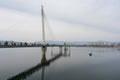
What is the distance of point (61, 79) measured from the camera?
33656 mm

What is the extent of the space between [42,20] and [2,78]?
2703 cm

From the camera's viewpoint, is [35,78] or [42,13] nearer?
[35,78]

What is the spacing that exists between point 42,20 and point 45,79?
25.5m

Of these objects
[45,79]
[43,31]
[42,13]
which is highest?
[42,13]

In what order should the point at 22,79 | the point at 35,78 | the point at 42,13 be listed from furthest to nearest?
the point at 42,13 < the point at 35,78 < the point at 22,79

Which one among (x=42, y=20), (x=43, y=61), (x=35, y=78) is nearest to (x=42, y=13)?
(x=42, y=20)

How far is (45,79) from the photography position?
3450 cm

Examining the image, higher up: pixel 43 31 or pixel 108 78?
pixel 43 31

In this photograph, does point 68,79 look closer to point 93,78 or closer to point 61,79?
point 61,79

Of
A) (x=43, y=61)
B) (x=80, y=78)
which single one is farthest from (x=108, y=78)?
(x=43, y=61)

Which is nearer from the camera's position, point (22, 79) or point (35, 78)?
point (22, 79)

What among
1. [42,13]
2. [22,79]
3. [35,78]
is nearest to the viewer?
[22,79]

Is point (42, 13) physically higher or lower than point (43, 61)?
higher

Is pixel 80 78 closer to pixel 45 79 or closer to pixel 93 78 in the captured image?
pixel 93 78
